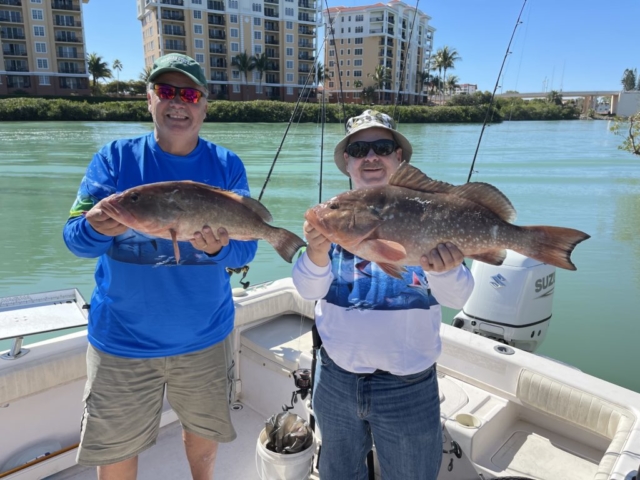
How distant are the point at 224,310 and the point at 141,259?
0.56m

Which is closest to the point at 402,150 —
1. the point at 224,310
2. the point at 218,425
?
the point at 224,310

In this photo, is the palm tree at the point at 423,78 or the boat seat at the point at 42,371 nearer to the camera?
the boat seat at the point at 42,371

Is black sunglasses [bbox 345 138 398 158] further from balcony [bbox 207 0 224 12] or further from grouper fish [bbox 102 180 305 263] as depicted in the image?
balcony [bbox 207 0 224 12]

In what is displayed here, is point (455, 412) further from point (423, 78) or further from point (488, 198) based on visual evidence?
point (423, 78)

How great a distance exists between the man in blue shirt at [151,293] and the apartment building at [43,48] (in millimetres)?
74405

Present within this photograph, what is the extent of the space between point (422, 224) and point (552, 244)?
0.58m

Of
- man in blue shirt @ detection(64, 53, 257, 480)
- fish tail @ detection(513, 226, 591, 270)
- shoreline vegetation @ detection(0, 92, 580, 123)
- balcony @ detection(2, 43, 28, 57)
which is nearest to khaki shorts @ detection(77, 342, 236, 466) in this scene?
man in blue shirt @ detection(64, 53, 257, 480)

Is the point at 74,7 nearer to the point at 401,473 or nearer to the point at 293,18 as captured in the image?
the point at 293,18

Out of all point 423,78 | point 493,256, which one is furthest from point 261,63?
point 493,256

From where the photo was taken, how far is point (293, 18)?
7931cm

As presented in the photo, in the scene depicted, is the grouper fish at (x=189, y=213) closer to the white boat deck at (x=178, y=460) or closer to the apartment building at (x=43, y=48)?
the white boat deck at (x=178, y=460)

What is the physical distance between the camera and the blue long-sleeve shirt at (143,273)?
241cm

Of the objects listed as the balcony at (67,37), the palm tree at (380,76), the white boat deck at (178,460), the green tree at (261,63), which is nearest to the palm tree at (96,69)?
the balcony at (67,37)

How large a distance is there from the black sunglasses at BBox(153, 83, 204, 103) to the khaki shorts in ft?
4.51
